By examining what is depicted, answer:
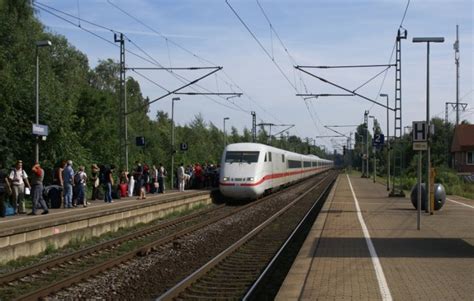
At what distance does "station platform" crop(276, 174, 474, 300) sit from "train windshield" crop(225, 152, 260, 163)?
9.97m

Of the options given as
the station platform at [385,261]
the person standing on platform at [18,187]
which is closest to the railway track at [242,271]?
the station platform at [385,261]

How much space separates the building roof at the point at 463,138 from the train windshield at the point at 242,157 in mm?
46696

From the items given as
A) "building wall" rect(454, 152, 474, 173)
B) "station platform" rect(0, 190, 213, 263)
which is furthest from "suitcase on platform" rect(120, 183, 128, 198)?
"building wall" rect(454, 152, 474, 173)

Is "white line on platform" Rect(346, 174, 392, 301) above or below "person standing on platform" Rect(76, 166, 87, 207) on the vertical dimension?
below

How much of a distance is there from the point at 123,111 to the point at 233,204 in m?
7.11

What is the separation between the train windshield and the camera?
30250 millimetres

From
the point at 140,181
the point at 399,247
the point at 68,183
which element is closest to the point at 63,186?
the point at 68,183

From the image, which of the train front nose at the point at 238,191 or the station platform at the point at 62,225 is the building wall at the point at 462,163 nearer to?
the train front nose at the point at 238,191

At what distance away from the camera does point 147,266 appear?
42.9 ft

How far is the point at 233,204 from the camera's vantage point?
105ft

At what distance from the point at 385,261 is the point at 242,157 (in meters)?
18.8

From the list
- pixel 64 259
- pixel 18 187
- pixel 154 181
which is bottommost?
pixel 64 259

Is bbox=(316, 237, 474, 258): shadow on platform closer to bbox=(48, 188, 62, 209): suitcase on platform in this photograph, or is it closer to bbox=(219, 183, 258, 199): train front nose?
bbox=(48, 188, 62, 209): suitcase on platform

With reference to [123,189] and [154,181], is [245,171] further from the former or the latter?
[154,181]
